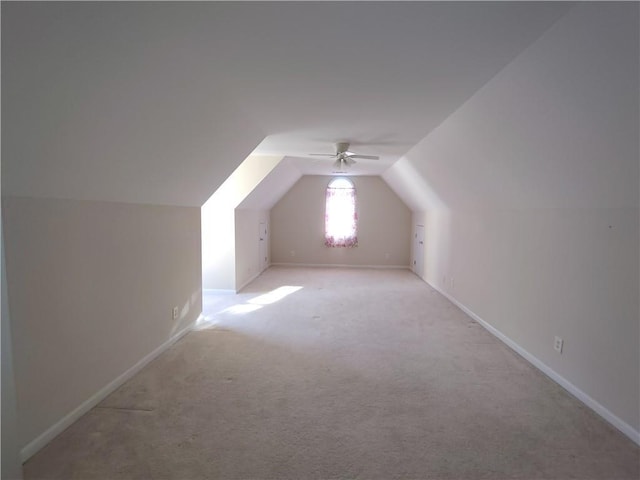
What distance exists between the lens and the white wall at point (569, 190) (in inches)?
58.0

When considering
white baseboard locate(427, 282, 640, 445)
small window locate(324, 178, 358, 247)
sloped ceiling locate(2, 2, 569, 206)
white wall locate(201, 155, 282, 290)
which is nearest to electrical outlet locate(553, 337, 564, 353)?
white baseboard locate(427, 282, 640, 445)

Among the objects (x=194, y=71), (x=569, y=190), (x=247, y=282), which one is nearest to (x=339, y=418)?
(x=569, y=190)

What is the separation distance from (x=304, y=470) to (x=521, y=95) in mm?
2394

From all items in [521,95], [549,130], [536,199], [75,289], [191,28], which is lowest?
[75,289]

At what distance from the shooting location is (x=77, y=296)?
2066 millimetres

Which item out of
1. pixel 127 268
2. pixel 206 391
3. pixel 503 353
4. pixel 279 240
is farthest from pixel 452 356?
pixel 279 240

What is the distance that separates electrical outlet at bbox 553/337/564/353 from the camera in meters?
2.48

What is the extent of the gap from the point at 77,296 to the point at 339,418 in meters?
1.81

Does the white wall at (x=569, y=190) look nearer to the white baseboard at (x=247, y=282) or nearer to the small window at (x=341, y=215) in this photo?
the white baseboard at (x=247, y=282)

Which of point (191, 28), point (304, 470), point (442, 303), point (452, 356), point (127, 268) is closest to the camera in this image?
point (191, 28)

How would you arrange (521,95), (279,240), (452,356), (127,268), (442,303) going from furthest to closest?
(279,240), (442,303), (452,356), (127,268), (521,95)

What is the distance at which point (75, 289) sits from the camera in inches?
80.7

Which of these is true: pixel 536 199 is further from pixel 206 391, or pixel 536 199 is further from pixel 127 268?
pixel 127 268

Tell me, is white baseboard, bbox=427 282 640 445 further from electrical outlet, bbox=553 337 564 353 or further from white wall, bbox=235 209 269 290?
white wall, bbox=235 209 269 290
